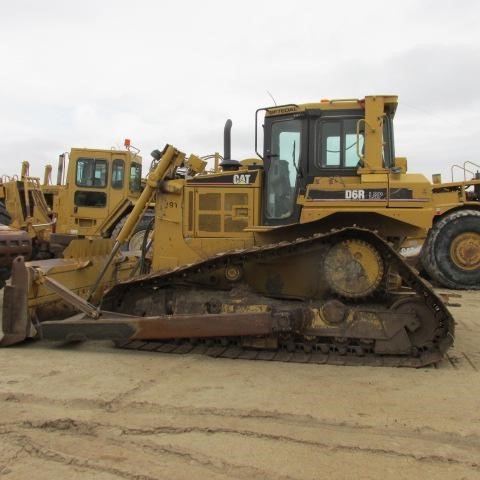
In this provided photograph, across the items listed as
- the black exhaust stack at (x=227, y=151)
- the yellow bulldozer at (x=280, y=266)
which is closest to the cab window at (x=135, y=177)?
the yellow bulldozer at (x=280, y=266)

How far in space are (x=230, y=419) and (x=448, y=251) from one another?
878 cm

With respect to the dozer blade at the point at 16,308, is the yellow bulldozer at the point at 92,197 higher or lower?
higher

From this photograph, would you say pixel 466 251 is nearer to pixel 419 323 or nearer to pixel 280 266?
pixel 419 323

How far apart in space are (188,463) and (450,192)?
10287 mm

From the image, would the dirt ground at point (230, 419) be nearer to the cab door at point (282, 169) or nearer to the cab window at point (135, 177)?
the cab door at point (282, 169)

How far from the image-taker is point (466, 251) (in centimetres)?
1158

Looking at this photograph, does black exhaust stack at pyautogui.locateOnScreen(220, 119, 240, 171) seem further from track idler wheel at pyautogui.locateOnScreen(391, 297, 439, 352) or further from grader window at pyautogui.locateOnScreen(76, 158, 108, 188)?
grader window at pyautogui.locateOnScreen(76, 158, 108, 188)

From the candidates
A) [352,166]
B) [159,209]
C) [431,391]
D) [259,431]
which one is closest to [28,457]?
[259,431]

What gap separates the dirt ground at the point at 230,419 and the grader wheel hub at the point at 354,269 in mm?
796

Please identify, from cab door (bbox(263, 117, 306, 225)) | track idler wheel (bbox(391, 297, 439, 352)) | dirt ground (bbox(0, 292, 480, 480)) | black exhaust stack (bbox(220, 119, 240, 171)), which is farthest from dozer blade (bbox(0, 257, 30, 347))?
track idler wheel (bbox(391, 297, 439, 352))

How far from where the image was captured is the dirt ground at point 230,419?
10.9 feet

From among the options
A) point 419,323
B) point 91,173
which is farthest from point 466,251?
point 91,173

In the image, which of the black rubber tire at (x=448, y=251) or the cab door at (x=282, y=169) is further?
the black rubber tire at (x=448, y=251)

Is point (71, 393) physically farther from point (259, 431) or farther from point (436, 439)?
point (436, 439)
